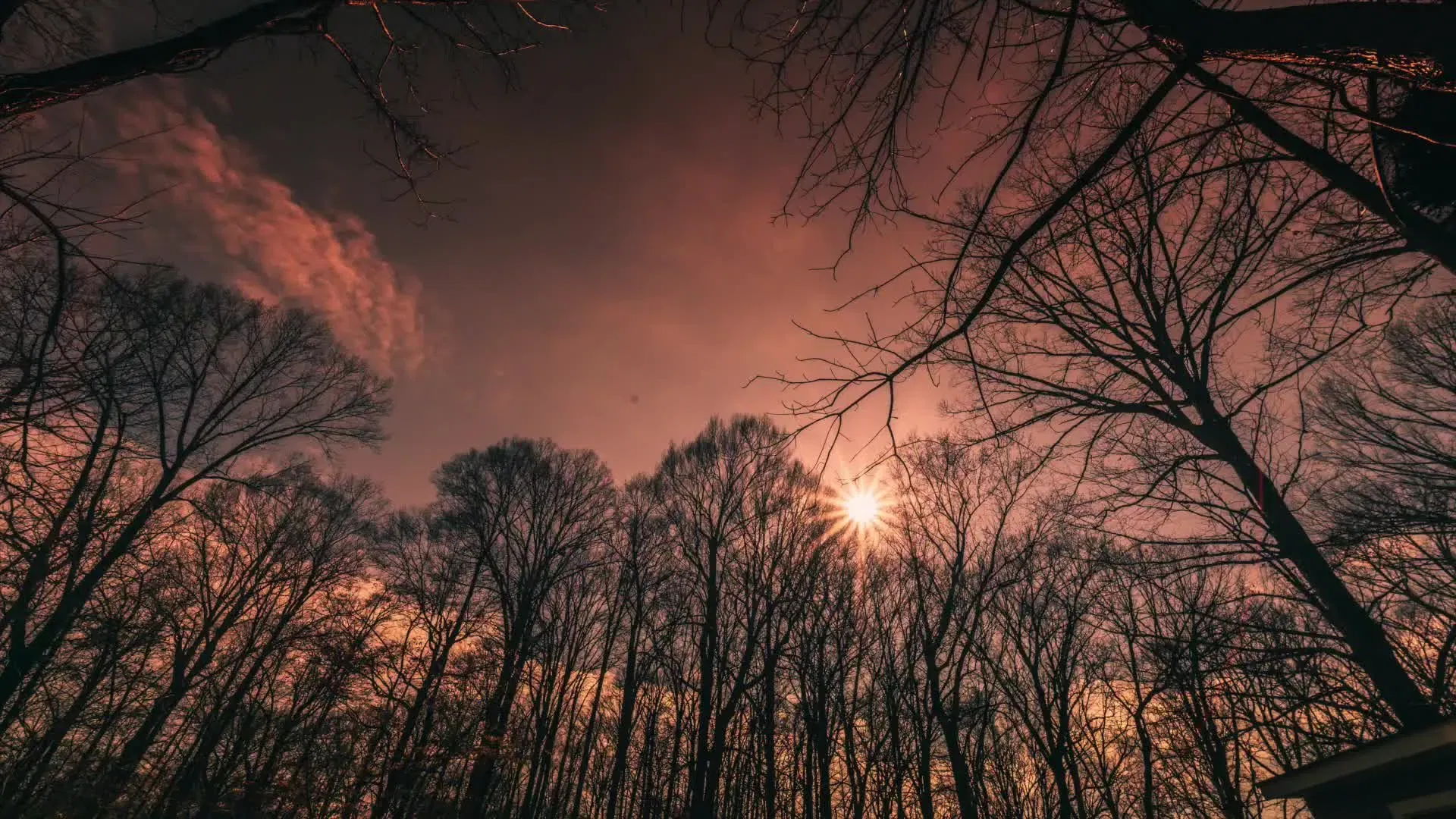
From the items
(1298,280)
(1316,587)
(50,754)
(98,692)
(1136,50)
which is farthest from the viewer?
(98,692)

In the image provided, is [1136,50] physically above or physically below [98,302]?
above

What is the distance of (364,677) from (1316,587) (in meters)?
16.6

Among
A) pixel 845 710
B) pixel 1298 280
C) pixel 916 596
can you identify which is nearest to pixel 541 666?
pixel 845 710

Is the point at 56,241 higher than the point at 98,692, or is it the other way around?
the point at 56,241

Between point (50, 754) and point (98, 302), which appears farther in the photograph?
point (50, 754)

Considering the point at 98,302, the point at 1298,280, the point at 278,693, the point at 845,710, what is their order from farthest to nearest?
the point at 278,693
the point at 845,710
the point at 1298,280
the point at 98,302

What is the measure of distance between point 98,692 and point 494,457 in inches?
380

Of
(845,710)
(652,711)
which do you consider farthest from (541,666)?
(845,710)

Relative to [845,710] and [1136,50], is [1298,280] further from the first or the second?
[845,710]

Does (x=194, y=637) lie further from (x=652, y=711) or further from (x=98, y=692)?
(x=652, y=711)

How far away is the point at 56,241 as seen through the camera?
238 centimetres

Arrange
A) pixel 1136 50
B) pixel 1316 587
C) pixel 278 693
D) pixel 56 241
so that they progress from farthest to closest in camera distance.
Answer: pixel 278 693, pixel 1316 587, pixel 56 241, pixel 1136 50

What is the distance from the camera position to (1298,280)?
11.3 ft

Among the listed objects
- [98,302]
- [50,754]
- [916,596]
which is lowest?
[50,754]
